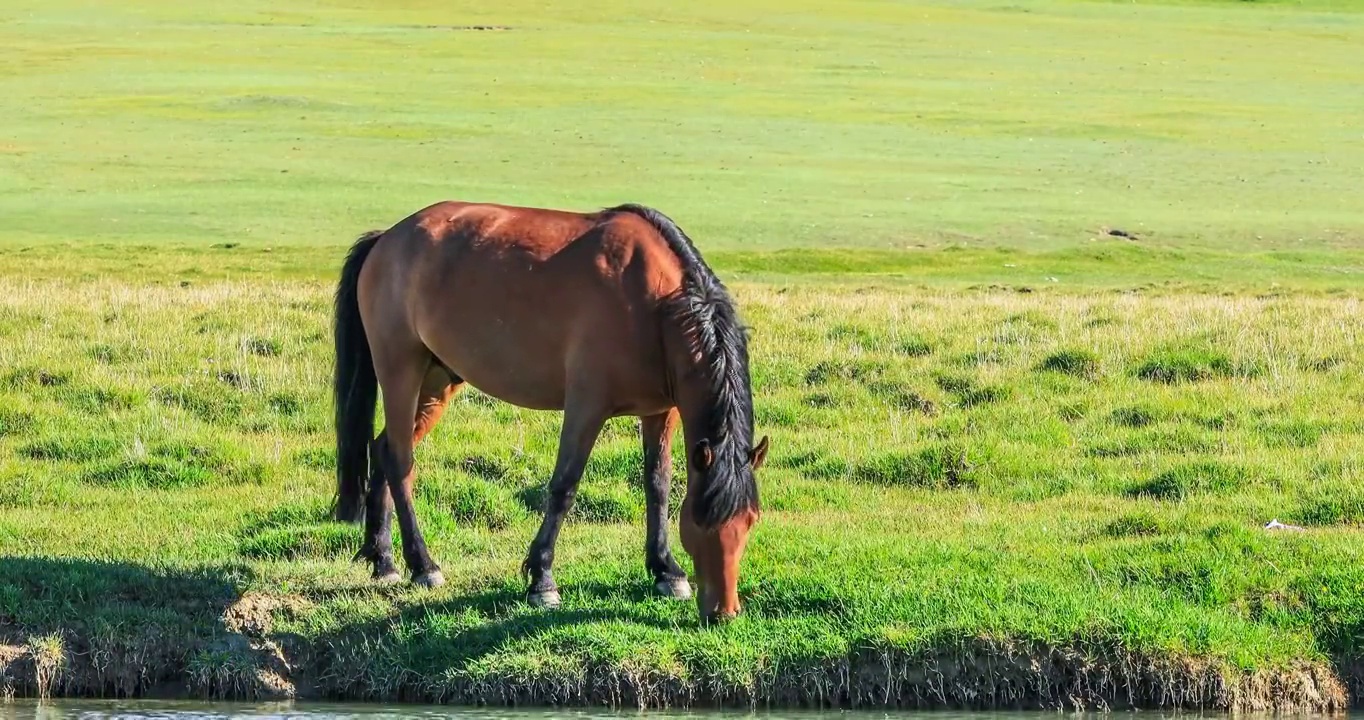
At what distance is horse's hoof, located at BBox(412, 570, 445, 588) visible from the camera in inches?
370

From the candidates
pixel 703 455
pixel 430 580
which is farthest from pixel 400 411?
pixel 703 455

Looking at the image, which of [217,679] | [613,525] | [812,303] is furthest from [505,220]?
[812,303]

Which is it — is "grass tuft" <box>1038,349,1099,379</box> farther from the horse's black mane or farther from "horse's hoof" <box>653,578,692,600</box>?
"horse's hoof" <box>653,578,692,600</box>

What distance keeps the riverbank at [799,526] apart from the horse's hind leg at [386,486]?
0.18m

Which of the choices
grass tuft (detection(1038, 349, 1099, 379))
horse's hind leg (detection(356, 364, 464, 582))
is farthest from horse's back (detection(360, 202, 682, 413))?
grass tuft (detection(1038, 349, 1099, 379))

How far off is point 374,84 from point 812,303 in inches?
1462

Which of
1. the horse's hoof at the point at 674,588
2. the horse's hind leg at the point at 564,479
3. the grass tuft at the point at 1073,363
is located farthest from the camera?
the grass tuft at the point at 1073,363

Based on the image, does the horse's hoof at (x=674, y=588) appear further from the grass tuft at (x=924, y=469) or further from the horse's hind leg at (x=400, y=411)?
the grass tuft at (x=924, y=469)

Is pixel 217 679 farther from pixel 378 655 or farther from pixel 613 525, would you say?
pixel 613 525

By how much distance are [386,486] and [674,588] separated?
78.7 inches

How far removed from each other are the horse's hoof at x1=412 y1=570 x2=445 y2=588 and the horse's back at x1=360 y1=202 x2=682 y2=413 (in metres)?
1.11

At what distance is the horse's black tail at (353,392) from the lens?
34.1ft

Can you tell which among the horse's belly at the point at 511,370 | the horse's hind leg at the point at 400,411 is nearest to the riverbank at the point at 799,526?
the horse's hind leg at the point at 400,411

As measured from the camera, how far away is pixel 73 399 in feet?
43.4
